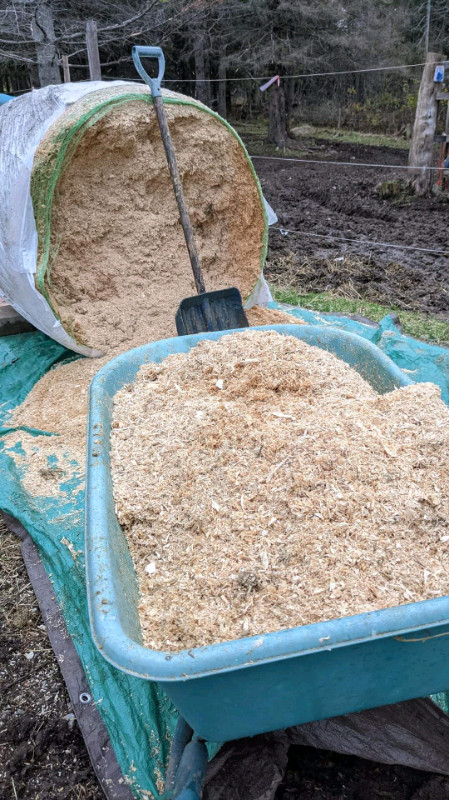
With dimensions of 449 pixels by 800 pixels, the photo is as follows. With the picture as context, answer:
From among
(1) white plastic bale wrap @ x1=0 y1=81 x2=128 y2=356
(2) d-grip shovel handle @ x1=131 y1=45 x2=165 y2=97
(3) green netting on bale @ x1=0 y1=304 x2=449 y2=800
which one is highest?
(2) d-grip shovel handle @ x1=131 y1=45 x2=165 y2=97

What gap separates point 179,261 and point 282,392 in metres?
2.09

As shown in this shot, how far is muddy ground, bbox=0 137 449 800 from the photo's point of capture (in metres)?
1.66

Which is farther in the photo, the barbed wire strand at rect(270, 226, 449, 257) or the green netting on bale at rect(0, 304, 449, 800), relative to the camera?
the barbed wire strand at rect(270, 226, 449, 257)

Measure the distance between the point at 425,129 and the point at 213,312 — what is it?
253 inches

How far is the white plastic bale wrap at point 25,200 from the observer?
3279mm

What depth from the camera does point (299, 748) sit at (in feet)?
5.70

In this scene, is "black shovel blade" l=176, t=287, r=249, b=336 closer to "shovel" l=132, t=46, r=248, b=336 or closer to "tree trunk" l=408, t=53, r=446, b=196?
"shovel" l=132, t=46, r=248, b=336

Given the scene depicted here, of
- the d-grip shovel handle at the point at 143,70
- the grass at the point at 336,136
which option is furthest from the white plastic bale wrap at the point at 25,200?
the grass at the point at 336,136

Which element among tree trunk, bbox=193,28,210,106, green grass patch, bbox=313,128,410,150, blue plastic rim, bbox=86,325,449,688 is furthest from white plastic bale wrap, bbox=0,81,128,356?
green grass patch, bbox=313,128,410,150

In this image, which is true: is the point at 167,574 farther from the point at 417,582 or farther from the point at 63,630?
the point at 63,630

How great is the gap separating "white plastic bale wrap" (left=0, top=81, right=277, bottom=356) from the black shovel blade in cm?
72

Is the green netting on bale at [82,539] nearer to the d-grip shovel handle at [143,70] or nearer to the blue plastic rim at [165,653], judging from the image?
the blue plastic rim at [165,653]

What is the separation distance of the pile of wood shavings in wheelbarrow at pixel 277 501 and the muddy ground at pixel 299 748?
0.62 metres

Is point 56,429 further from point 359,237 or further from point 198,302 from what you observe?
point 359,237
